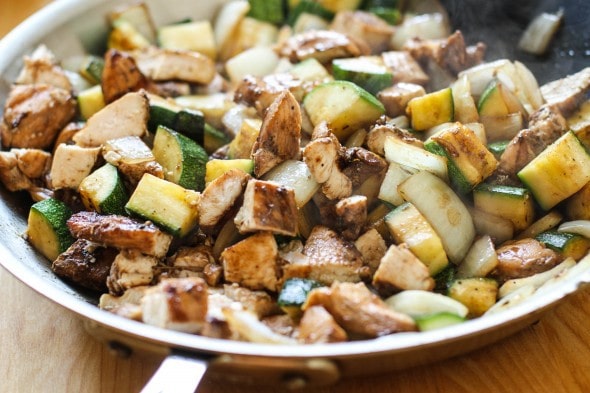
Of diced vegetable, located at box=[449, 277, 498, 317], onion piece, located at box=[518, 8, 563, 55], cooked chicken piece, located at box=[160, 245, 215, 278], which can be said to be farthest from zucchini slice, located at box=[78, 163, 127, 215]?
onion piece, located at box=[518, 8, 563, 55]

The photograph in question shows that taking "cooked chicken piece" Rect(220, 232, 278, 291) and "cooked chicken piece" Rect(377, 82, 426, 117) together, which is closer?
"cooked chicken piece" Rect(220, 232, 278, 291)

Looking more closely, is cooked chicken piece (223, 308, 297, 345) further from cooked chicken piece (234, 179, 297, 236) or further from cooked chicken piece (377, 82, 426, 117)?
cooked chicken piece (377, 82, 426, 117)

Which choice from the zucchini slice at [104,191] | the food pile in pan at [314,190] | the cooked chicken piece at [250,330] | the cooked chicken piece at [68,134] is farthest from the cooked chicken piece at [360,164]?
the cooked chicken piece at [68,134]

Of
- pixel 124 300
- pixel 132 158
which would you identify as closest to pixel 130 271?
pixel 124 300

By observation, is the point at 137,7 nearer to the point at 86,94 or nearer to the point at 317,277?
the point at 86,94

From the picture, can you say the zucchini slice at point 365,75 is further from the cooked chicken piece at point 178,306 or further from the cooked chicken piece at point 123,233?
the cooked chicken piece at point 178,306

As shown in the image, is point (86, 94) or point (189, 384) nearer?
point (189, 384)

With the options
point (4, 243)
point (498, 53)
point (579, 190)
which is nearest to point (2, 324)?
point (4, 243)
